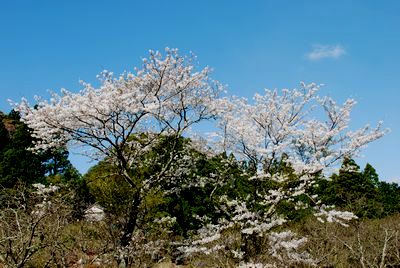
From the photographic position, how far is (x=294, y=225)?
20531 millimetres

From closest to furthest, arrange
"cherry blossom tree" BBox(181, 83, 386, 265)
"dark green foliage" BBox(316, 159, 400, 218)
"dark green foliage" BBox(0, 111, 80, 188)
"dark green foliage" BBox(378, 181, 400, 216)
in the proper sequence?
1. "cherry blossom tree" BBox(181, 83, 386, 265)
2. "dark green foliage" BBox(316, 159, 400, 218)
3. "dark green foliage" BBox(0, 111, 80, 188)
4. "dark green foliage" BBox(378, 181, 400, 216)

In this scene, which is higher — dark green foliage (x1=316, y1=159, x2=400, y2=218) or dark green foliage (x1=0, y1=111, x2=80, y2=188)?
dark green foliage (x1=0, y1=111, x2=80, y2=188)

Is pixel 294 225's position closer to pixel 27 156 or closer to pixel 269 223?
pixel 269 223

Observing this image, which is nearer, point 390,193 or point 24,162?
point 24,162

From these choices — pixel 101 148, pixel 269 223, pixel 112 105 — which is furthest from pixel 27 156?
pixel 269 223

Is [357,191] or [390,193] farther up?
[390,193]

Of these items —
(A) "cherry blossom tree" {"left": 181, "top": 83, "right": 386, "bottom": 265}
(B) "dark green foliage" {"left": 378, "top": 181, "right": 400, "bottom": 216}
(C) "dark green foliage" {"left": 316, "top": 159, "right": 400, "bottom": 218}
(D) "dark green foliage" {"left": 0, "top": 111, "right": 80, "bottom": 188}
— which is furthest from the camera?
(B) "dark green foliage" {"left": 378, "top": 181, "right": 400, "bottom": 216}

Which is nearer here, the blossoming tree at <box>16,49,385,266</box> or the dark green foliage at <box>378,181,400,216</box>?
the blossoming tree at <box>16,49,385,266</box>

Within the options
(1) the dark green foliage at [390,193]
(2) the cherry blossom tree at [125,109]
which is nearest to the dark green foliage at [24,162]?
(2) the cherry blossom tree at [125,109]

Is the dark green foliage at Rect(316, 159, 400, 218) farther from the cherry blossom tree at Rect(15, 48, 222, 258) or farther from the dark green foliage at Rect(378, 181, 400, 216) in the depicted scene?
the cherry blossom tree at Rect(15, 48, 222, 258)

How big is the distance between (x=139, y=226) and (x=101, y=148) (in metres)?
2.66

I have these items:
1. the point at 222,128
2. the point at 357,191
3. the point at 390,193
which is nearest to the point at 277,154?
the point at 222,128

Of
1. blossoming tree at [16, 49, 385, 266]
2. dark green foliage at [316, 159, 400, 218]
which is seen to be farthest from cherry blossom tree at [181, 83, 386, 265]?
dark green foliage at [316, 159, 400, 218]

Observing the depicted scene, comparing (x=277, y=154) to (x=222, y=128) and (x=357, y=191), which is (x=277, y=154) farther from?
(x=357, y=191)
